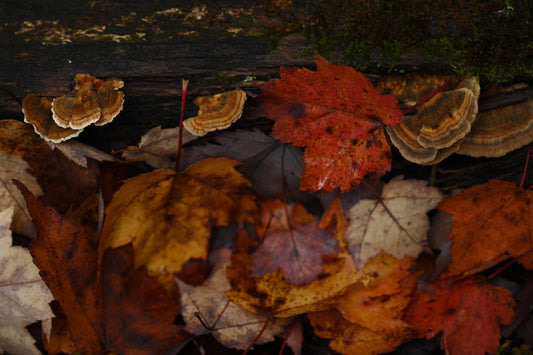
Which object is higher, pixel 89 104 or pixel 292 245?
pixel 89 104

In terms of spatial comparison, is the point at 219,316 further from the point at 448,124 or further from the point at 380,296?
the point at 448,124

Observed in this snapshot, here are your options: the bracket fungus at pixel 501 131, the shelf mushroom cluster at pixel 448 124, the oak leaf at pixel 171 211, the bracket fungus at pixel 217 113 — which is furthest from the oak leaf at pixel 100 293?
the bracket fungus at pixel 501 131

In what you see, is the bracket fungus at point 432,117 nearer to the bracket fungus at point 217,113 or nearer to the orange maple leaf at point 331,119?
the orange maple leaf at point 331,119

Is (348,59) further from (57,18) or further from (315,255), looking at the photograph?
(57,18)

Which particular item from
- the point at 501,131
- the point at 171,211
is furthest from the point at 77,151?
the point at 501,131

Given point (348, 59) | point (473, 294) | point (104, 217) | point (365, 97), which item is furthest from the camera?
point (473, 294)

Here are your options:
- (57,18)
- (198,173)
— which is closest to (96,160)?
(198,173)

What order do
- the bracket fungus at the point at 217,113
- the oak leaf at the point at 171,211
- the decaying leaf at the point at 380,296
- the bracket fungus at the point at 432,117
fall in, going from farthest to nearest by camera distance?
the decaying leaf at the point at 380,296
the oak leaf at the point at 171,211
the bracket fungus at the point at 217,113
the bracket fungus at the point at 432,117
